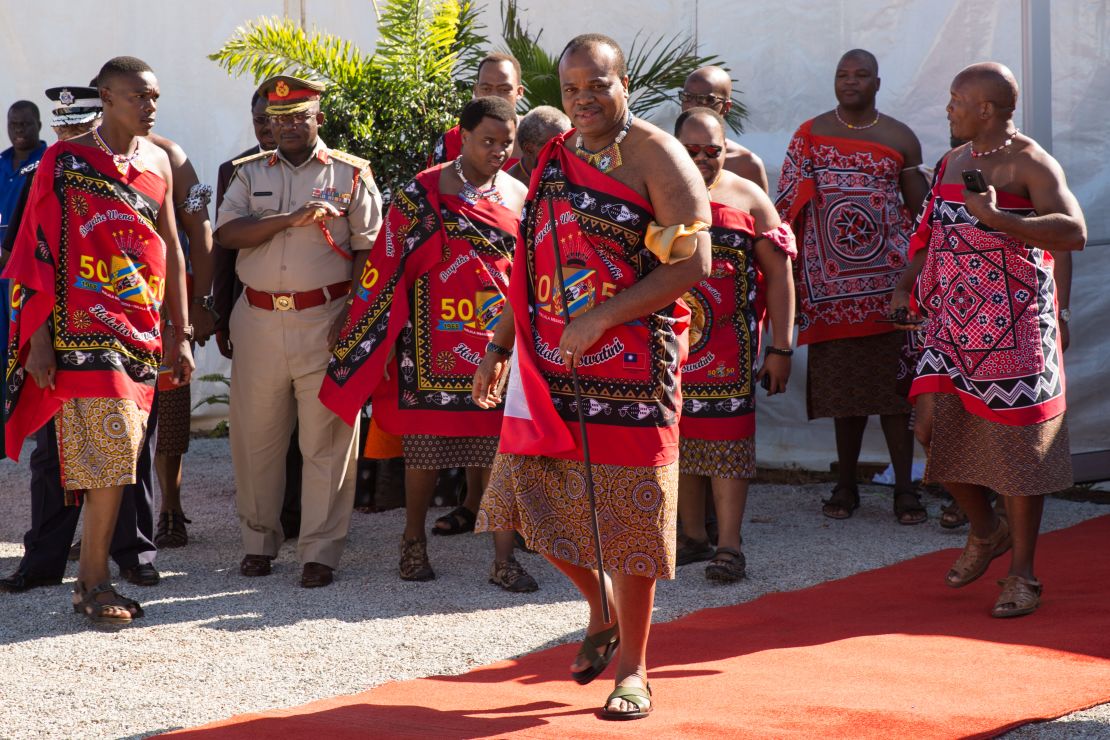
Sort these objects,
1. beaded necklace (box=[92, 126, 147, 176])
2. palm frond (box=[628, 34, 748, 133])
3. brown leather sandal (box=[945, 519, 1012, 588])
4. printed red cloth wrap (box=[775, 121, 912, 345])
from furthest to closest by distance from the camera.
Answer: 1. palm frond (box=[628, 34, 748, 133])
2. printed red cloth wrap (box=[775, 121, 912, 345])
3. brown leather sandal (box=[945, 519, 1012, 588])
4. beaded necklace (box=[92, 126, 147, 176])

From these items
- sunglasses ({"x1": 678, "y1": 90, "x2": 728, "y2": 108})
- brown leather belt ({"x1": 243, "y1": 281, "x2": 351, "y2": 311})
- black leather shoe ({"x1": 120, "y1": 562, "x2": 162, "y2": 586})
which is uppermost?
sunglasses ({"x1": 678, "y1": 90, "x2": 728, "y2": 108})

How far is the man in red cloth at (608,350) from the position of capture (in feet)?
12.9

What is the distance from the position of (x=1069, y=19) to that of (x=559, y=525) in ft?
16.6

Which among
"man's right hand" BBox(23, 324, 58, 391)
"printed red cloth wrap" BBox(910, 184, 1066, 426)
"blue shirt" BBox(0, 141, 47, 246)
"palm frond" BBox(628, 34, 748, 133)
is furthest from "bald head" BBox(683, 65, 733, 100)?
"blue shirt" BBox(0, 141, 47, 246)

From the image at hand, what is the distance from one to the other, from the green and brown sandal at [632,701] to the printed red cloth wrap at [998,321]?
1.96 m

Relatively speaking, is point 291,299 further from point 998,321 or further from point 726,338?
point 998,321

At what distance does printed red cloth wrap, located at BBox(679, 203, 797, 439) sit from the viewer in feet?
19.5

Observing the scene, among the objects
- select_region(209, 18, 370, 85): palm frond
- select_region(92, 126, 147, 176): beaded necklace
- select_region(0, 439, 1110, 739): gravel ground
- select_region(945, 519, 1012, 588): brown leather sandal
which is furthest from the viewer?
select_region(209, 18, 370, 85): palm frond

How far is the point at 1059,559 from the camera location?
6012mm

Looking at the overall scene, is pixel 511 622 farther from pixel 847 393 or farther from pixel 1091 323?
pixel 1091 323

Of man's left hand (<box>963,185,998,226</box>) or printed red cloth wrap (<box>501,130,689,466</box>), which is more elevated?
man's left hand (<box>963,185,998,226</box>)

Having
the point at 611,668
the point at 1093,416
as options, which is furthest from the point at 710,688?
the point at 1093,416

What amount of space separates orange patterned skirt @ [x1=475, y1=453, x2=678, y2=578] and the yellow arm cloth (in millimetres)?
617

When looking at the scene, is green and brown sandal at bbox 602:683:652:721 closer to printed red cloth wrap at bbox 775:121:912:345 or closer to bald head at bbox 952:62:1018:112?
bald head at bbox 952:62:1018:112
